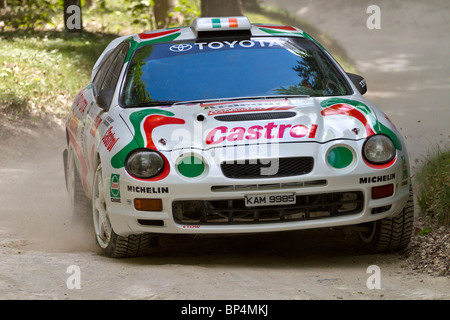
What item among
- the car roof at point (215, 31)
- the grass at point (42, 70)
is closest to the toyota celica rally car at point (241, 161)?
the car roof at point (215, 31)

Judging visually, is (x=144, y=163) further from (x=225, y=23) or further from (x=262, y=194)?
(x=225, y=23)

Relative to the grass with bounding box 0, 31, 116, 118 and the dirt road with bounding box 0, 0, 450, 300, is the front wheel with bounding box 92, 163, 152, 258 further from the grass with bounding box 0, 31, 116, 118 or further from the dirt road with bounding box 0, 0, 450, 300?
the grass with bounding box 0, 31, 116, 118

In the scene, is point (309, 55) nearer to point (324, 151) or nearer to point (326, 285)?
point (324, 151)

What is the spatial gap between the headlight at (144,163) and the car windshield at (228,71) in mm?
839

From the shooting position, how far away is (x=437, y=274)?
19.3 feet

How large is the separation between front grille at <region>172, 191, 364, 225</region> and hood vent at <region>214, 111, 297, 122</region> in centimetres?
58

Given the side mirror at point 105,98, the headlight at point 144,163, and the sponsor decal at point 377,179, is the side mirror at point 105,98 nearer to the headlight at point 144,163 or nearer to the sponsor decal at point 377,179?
the headlight at point 144,163

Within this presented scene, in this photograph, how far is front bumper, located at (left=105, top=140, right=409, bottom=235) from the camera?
5.72m

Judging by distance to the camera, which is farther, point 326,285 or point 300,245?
point 300,245

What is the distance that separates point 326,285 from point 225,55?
246cm

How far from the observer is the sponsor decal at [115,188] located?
5945mm

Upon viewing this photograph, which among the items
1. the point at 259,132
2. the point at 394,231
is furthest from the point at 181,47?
the point at 394,231

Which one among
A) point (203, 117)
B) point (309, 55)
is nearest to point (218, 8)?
point (309, 55)
